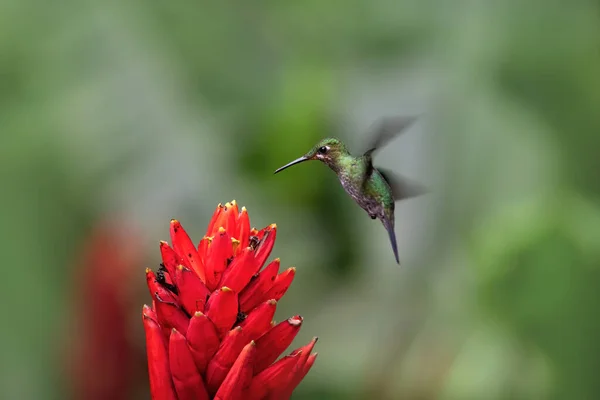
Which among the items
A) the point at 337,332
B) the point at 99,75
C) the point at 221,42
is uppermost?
the point at 221,42

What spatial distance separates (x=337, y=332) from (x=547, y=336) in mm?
737

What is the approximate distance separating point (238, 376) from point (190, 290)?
0.08m

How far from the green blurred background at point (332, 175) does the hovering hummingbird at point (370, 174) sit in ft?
0.18

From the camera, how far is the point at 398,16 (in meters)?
3.22

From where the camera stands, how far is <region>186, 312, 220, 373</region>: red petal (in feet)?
2.17

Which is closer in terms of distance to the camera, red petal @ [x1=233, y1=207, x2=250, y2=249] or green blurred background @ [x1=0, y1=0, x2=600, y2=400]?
red petal @ [x1=233, y1=207, x2=250, y2=249]

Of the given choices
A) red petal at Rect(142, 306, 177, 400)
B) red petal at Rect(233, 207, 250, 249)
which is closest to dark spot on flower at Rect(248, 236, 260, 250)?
red petal at Rect(233, 207, 250, 249)

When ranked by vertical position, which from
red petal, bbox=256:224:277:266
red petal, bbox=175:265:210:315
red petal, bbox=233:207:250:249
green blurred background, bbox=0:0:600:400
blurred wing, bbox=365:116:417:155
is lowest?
red petal, bbox=175:265:210:315

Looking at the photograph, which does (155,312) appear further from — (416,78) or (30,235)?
(416,78)

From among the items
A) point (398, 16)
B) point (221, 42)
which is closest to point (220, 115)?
point (221, 42)

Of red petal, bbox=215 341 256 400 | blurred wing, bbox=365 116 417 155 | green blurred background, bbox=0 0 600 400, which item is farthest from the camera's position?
green blurred background, bbox=0 0 600 400

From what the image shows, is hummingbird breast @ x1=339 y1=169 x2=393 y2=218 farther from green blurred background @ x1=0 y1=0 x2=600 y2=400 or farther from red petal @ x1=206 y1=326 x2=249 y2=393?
red petal @ x1=206 y1=326 x2=249 y2=393

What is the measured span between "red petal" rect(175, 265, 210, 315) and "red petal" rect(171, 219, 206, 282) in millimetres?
20

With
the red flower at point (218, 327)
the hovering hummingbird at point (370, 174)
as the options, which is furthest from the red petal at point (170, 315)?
the hovering hummingbird at point (370, 174)
